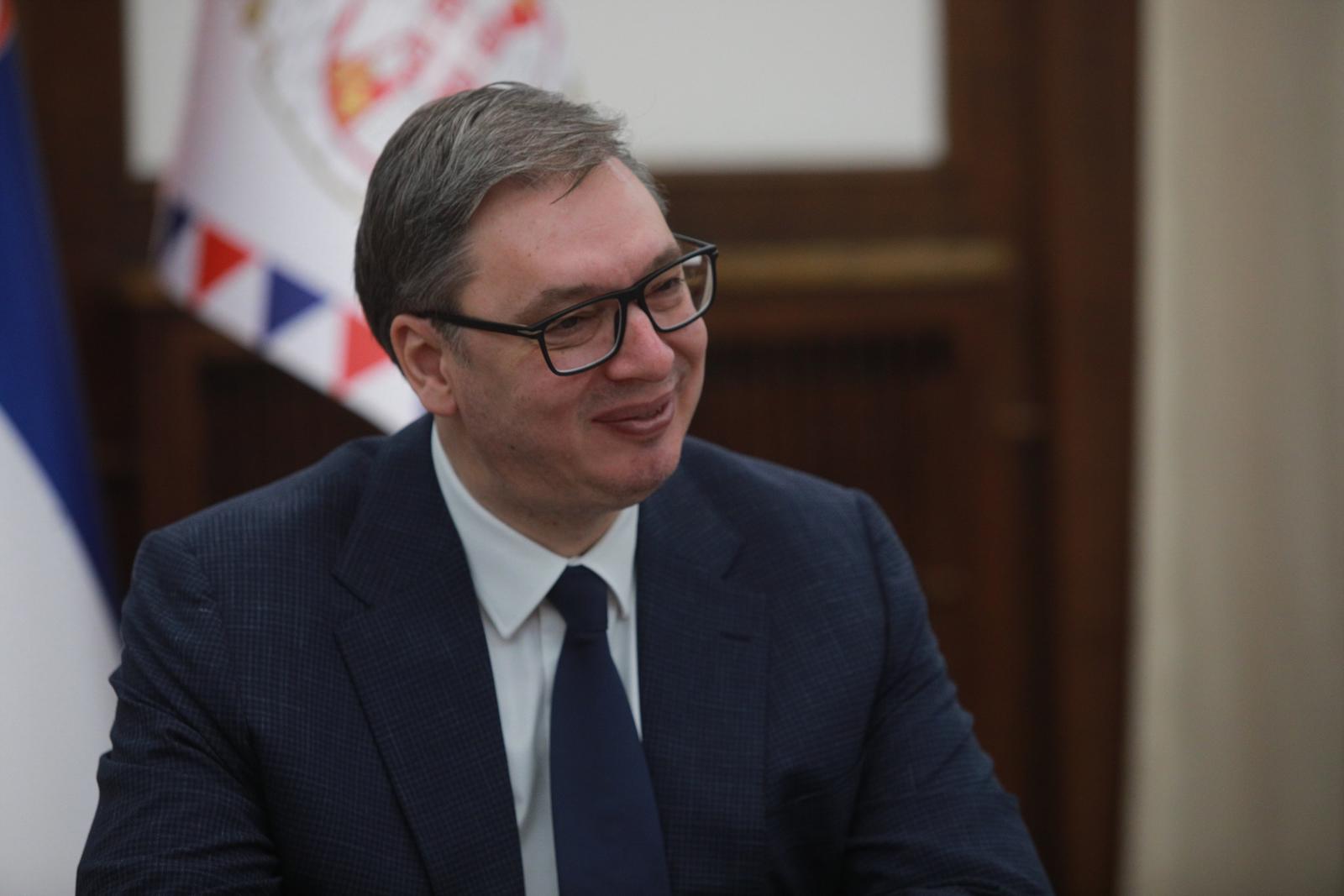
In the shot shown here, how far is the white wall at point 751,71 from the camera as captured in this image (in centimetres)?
315

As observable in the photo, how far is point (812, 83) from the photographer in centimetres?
317

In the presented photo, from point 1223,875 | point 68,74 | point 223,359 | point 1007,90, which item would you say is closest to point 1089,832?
point 1223,875

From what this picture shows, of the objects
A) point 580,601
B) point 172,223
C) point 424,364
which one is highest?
point 172,223

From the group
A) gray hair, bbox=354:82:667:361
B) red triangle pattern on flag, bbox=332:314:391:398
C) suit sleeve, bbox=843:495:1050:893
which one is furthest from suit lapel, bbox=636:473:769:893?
red triangle pattern on flag, bbox=332:314:391:398

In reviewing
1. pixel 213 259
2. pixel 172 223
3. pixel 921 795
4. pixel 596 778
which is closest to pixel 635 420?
pixel 596 778

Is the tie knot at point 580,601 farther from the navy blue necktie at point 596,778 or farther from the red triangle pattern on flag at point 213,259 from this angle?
the red triangle pattern on flag at point 213,259

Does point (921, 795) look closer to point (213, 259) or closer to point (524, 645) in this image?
point (524, 645)

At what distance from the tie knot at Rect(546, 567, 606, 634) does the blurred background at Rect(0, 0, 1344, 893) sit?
1537 mm

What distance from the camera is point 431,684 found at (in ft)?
5.08

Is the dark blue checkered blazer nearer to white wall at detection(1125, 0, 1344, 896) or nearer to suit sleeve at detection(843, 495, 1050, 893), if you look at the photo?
suit sleeve at detection(843, 495, 1050, 893)

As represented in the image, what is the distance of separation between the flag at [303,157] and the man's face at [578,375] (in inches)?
34.0

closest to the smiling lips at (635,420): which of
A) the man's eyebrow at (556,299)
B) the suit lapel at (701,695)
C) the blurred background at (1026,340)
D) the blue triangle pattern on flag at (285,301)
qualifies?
the man's eyebrow at (556,299)

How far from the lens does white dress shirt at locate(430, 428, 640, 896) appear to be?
61.4 inches

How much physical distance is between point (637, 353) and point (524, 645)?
15.2 inches
